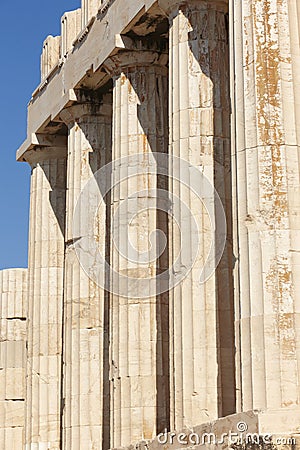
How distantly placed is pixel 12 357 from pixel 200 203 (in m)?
17.3

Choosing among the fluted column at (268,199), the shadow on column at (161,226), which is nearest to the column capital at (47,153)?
the shadow on column at (161,226)

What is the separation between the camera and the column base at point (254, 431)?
611 inches

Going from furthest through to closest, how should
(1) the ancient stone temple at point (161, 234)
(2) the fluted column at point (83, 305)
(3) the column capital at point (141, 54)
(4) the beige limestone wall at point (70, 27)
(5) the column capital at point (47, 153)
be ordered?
1. (5) the column capital at point (47, 153)
2. (4) the beige limestone wall at point (70, 27)
3. (2) the fluted column at point (83, 305)
4. (3) the column capital at point (141, 54)
5. (1) the ancient stone temple at point (161, 234)

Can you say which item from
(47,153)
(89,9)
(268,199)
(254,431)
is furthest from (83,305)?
(254,431)

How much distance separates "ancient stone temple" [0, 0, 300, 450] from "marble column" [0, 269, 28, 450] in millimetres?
50

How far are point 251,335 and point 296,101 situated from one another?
4160 mm

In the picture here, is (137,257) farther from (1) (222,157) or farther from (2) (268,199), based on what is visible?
(2) (268,199)

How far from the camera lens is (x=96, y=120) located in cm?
2972

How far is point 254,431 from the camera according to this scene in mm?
16000

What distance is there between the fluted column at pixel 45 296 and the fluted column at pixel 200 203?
10288 millimetres

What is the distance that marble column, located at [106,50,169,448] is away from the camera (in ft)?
78.6

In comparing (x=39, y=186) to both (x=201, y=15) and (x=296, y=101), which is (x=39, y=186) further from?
(x=296, y=101)

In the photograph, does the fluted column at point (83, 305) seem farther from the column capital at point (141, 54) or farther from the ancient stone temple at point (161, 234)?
the column capital at point (141, 54)

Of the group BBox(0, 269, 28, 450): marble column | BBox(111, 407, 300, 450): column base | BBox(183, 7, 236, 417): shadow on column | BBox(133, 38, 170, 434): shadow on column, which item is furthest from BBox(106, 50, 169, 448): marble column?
BBox(0, 269, 28, 450): marble column
